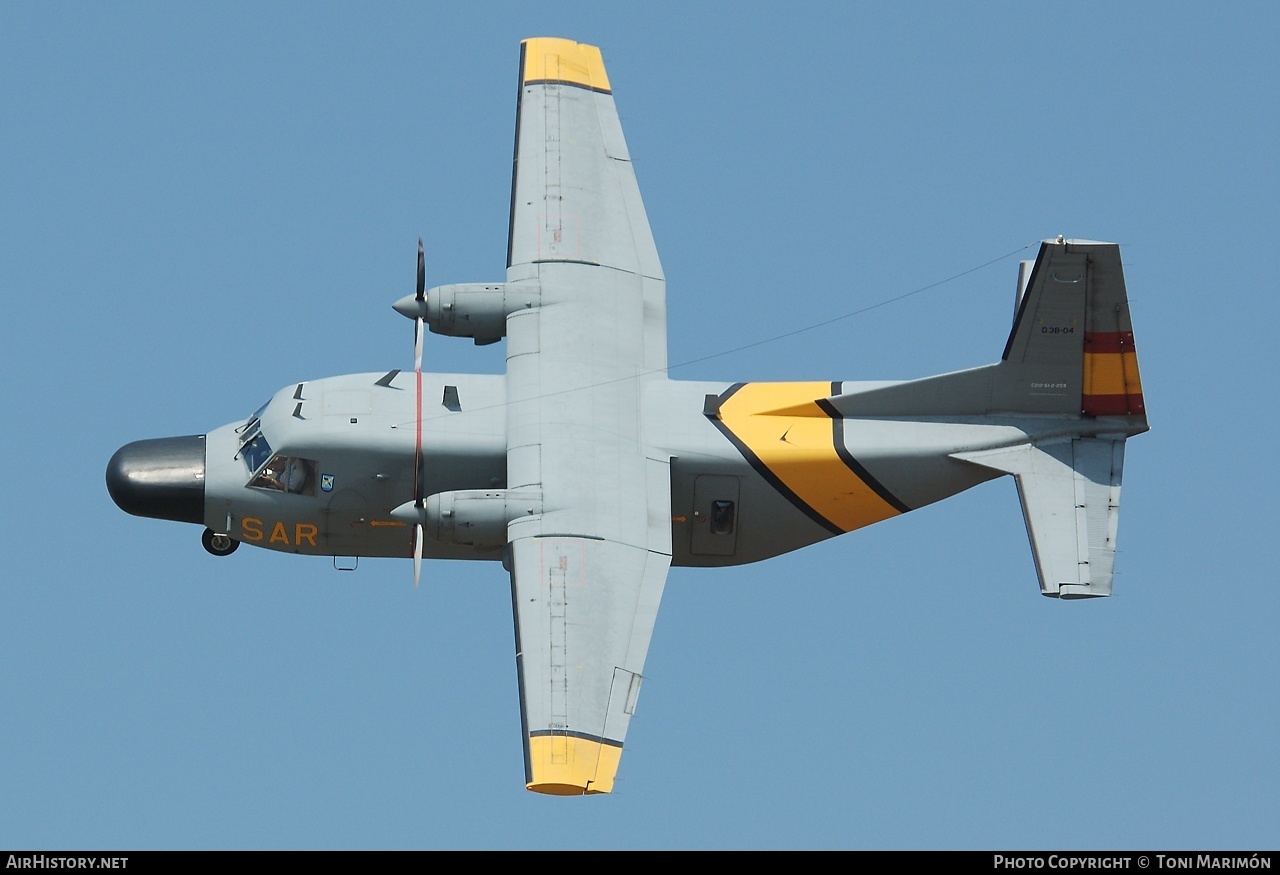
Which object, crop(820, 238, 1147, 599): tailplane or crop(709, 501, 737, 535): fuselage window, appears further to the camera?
crop(709, 501, 737, 535): fuselage window

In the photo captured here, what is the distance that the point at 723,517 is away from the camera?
3522 centimetres

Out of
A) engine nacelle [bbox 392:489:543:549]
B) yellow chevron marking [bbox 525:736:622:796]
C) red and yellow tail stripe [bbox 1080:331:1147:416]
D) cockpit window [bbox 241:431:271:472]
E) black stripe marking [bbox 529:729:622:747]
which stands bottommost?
yellow chevron marking [bbox 525:736:622:796]

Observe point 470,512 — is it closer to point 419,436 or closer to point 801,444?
point 419,436

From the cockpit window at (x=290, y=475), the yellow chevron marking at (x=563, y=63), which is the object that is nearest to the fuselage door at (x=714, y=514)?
the cockpit window at (x=290, y=475)

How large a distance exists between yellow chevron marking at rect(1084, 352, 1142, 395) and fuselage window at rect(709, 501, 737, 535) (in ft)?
18.6

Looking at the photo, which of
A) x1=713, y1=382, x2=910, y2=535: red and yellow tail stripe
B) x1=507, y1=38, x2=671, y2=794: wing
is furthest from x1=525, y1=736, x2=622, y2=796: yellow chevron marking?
x1=713, y1=382, x2=910, y2=535: red and yellow tail stripe

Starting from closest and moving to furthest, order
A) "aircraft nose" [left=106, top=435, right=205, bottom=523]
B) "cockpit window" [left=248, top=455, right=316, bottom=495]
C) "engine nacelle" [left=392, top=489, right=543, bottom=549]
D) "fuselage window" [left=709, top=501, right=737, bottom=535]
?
1. "engine nacelle" [left=392, top=489, right=543, bottom=549]
2. "cockpit window" [left=248, top=455, right=316, bottom=495]
3. "fuselage window" [left=709, top=501, right=737, bottom=535]
4. "aircraft nose" [left=106, top=435, right=205, bottom=523]

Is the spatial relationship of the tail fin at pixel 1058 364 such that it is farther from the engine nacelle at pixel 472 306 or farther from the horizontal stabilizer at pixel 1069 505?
the engine nacelle at pixel 472 306

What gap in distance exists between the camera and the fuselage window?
115 ft

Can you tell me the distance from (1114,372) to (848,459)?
4.16 meters

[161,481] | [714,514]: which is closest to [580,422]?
[714,514]

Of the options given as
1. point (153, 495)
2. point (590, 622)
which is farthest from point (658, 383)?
point (153, 495)

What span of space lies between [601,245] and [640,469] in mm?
4546

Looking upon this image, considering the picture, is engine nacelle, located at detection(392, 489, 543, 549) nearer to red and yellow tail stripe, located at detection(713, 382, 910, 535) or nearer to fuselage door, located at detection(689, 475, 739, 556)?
fuselage door, located at detection(689, 475, 739, 556)
